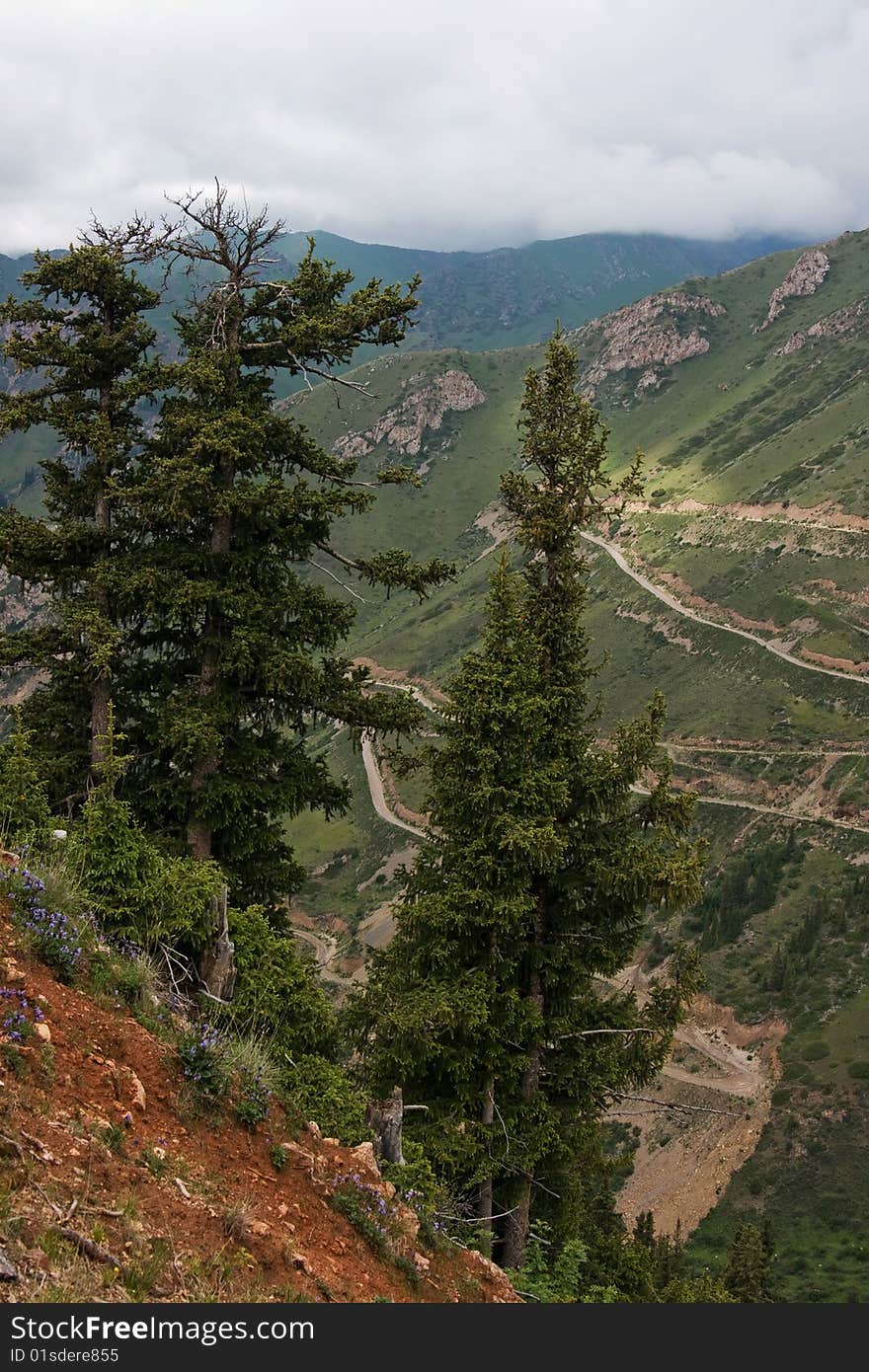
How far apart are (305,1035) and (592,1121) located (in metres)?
6.63

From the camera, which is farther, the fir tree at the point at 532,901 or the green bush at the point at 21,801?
the fir tree at the point at 532,901

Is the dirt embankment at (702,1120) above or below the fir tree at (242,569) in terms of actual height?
below

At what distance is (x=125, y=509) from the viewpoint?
1473 centimetres

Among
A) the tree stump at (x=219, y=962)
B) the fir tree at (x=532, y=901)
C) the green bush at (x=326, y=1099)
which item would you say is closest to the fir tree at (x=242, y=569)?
the fir tree at (x=532, y=901)

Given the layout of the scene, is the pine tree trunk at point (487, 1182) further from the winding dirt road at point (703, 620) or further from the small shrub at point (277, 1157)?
the winding dirt road at point (703, 620)

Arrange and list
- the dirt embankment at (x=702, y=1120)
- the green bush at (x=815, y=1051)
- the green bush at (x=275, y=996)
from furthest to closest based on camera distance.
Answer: the green bush at (x=815, y=1051) → the dirt embankment at (x=702, y=1120) → the green bush at (x=275, y=996)

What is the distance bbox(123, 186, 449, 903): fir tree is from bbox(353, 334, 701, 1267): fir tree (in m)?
1.99

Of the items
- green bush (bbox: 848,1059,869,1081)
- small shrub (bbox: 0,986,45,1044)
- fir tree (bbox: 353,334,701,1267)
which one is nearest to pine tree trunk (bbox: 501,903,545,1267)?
fir tree (bbox: 353,334,701,1267)

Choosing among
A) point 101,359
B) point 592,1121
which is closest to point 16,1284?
point 592,1121

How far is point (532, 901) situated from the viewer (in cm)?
1307

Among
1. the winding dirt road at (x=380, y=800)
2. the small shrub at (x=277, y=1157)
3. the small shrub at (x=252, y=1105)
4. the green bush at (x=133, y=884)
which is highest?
the green bush at (x=133, y=884)

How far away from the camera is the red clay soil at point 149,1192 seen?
16.9 ft

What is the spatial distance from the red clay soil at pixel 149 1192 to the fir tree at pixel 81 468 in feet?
23.1

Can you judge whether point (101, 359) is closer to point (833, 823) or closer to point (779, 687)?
point (833, 823)
